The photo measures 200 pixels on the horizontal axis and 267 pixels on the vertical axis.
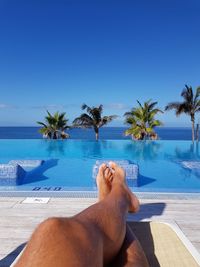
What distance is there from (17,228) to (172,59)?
19.1 metres

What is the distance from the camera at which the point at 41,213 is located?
8.70 ft

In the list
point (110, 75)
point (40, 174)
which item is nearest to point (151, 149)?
point (40, 174)

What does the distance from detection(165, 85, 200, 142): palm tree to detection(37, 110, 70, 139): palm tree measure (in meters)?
6.28

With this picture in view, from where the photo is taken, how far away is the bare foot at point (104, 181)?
1.70 m

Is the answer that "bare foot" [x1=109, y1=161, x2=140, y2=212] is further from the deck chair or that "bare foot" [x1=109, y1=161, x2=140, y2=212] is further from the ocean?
the ocean

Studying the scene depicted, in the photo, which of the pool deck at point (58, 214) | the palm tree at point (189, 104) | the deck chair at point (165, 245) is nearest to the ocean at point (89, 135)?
the palm tree at point (189, 104)

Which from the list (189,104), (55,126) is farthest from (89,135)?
(189,104)

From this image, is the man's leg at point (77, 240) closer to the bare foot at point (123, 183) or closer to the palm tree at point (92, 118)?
the bare foot at point (123, 183)

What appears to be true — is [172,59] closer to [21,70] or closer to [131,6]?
[131,6]

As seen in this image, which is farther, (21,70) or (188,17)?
(21,70)

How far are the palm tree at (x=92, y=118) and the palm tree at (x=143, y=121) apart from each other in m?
1.38

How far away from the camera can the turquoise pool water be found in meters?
5.43

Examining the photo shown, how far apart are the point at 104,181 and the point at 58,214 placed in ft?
3.35

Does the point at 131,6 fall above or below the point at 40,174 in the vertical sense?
above
